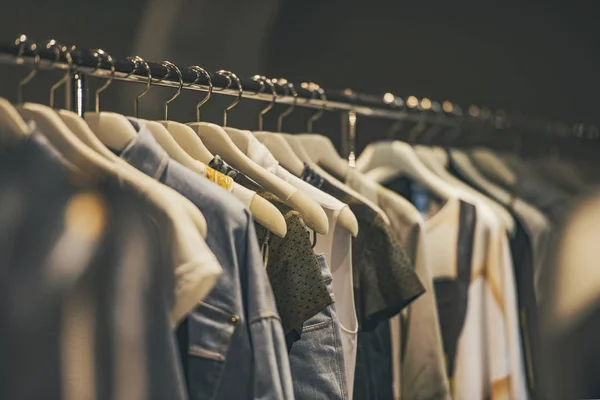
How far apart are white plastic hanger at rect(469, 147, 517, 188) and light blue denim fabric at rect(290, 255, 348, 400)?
3.17 feet

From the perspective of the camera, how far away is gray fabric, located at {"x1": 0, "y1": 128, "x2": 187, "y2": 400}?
3.95ft

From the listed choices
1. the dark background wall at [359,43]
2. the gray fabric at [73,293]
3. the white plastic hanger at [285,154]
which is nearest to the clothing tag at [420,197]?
the white plastic hanger at [285,154]

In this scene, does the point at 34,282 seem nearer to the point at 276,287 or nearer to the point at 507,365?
the point at 276,287

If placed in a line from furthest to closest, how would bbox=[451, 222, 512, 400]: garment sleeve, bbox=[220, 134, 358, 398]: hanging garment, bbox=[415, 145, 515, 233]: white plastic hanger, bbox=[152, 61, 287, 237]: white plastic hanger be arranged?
1. bbox=[415, 145, 515, 233]: white plastic hanger
2. bbox=[451, 222, 512, 400]: garment sleeve
3. bbox=[220, 134, 358, 398]: hanging garment
4. bbox=[152, 61, 287, 237]: white plastic hanger

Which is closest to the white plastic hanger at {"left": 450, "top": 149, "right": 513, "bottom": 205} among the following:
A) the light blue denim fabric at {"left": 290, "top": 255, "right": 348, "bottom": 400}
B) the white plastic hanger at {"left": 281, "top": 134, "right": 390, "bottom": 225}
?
the white plastic hanger at {"left": 281, "top": 134, "right": 390, "bottom": 225}

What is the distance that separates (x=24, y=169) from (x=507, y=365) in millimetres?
1135

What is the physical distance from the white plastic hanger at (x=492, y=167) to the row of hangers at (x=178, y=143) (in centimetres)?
78

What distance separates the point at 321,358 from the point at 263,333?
247mm

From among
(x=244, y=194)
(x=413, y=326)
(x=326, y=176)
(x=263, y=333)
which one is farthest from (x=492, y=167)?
(x=263, y=333)

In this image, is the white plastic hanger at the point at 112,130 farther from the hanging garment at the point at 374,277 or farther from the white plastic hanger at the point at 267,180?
the hanging garment at the point at 374,277

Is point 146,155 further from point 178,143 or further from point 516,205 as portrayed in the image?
point 516,205

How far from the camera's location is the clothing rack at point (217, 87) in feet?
4.36

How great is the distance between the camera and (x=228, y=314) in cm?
133

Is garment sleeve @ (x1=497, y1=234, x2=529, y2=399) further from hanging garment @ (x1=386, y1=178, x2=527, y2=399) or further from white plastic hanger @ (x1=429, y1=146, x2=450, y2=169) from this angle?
white plastic hanger @ (x1=429, y1=146, x2=450, y2=169)
